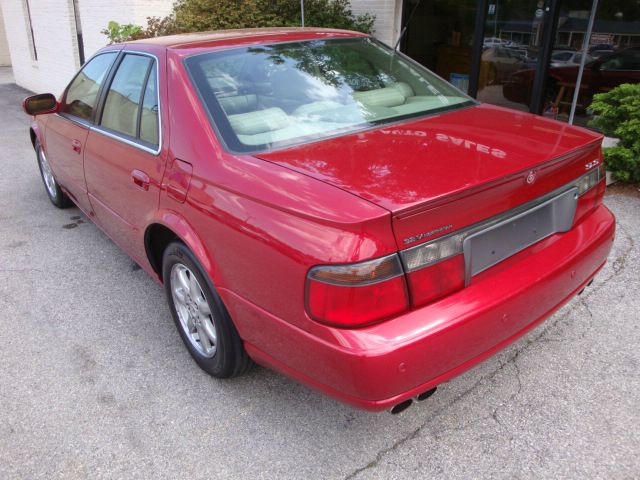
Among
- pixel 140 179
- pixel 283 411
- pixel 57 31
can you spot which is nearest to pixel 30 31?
pixel 57 31

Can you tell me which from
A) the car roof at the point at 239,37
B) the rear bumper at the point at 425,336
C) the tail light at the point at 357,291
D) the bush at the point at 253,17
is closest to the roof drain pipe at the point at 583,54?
the bush at the point at 253,17

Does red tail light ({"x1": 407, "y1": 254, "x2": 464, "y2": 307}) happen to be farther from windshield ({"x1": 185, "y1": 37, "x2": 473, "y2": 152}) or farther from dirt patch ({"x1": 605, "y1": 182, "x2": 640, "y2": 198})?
dirt patch ({"x1": 605, "y1": 182, "x2": 640, "y2": 198})

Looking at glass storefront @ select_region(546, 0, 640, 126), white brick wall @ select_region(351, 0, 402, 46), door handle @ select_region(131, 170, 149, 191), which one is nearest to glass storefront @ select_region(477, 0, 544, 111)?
glass storefront @ select_region(546, 0, 640, 126)

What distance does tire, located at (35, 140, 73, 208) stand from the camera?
5.28 m

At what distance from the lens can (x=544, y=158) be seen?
228 centimetres

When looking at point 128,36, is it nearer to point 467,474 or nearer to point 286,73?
point 286,73

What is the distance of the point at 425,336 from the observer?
193 centimetres

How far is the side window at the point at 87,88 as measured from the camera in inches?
146

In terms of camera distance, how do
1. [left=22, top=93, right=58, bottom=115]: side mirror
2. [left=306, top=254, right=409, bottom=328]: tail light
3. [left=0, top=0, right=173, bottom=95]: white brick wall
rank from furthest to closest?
[left=0, top=0, right=173, bottom=95]: white brick wall
[left=22, top=93, right=58, bottom=115]: side mirror
[left=306, top=254, right=409, bottom=328]: tail light

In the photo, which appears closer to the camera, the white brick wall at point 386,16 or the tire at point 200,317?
the tire at point 200,317

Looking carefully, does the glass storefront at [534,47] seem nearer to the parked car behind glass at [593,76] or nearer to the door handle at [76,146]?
the parked car behind glass at [593,76]

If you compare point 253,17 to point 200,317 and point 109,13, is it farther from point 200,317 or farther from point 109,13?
point 200,317

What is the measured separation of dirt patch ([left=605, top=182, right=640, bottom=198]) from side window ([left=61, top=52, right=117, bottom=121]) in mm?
4497

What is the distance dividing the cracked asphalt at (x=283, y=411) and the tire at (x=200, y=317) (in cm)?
16
